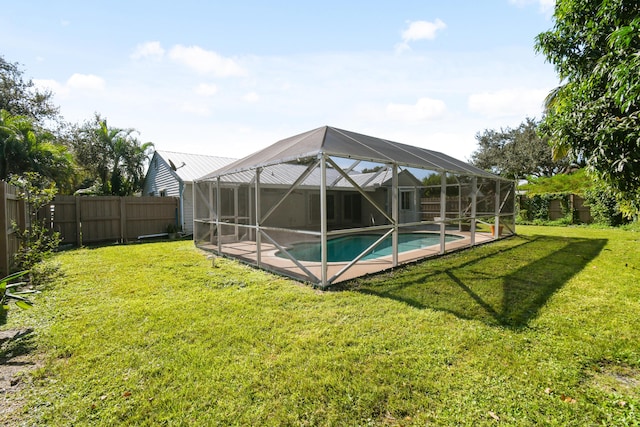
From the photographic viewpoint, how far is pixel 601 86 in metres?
3.45

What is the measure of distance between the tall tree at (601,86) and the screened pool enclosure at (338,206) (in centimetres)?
270

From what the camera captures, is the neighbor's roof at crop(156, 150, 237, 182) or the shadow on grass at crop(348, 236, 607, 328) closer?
the shadow on grass at crop(348, 236, 607, 328)

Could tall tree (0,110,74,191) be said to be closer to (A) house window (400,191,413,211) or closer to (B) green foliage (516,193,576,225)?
(A) house window (400,191,413,211)

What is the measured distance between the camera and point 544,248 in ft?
26.6

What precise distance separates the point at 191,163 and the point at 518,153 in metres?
23.9

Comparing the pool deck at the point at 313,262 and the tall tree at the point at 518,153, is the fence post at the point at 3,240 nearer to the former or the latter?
the pool deck at the point at 313,262

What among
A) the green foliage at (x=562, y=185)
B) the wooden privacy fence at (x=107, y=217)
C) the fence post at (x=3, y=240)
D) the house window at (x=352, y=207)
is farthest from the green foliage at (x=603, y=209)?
the fence post at (x=3, y=240)

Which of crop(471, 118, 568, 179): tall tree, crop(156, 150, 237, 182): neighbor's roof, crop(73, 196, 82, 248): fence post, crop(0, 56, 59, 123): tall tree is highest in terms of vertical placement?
crop(0, 56, 59, 123): tall tree

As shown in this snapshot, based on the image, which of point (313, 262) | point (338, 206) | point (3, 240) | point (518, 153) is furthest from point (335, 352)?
point (518, 153)

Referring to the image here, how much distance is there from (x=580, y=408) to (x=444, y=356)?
93 cm

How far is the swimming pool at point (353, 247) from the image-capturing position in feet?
28.0

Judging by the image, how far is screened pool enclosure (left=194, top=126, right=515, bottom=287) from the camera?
5.56 meters

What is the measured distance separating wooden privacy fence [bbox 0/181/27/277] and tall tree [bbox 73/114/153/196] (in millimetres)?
10281

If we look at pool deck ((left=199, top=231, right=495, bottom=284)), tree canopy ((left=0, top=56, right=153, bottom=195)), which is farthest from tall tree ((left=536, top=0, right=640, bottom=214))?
tree canopy ((left=0, top=56, right=153, bottom=195))
